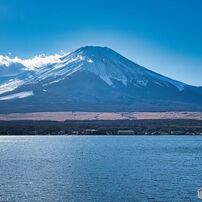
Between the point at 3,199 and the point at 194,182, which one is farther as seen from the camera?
the point at 194,182

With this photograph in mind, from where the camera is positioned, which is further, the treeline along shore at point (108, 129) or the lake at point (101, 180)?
the treeline along shore at point (108, 129)

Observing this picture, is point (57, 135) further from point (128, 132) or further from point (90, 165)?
point (90, 165)

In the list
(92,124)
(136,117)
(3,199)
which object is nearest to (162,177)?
(3,199)

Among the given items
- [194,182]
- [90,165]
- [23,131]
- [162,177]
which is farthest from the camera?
[23,131]

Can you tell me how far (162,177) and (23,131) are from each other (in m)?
102

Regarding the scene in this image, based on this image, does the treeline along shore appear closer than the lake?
No

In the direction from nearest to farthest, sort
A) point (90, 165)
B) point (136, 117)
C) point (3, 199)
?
point (3, 199) → point (90, 165) → point (136, 117)

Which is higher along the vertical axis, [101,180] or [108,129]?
[108,129]

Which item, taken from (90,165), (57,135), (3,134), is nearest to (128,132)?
(57,135)

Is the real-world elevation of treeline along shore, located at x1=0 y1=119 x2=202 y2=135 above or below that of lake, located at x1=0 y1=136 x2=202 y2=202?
above

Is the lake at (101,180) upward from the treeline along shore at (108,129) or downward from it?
downward

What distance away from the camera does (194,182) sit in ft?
132

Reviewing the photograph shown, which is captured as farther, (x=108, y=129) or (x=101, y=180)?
(x=108, y=129)

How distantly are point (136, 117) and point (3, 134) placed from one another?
61.4 meters
